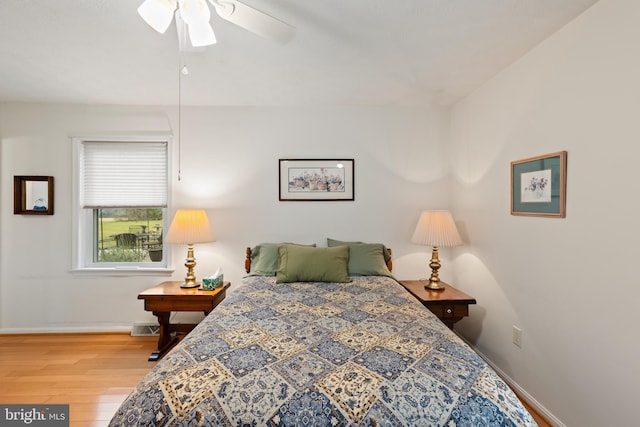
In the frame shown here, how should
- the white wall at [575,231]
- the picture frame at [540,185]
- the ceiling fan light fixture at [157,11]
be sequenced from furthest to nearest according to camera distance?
the picture frame at [540,185] → the white wall at [575,231] → the ceiling fan light fixture at [157,11]

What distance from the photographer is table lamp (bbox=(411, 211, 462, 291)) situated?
2.56 meters

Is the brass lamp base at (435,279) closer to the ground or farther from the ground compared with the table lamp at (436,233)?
closer to the ground

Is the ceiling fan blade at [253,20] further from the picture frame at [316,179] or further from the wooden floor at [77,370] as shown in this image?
the wooden floor at [77,370]

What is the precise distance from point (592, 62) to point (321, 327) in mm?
2028

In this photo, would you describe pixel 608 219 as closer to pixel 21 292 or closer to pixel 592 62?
pixel 592 62

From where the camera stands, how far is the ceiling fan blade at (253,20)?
1254 millimetres

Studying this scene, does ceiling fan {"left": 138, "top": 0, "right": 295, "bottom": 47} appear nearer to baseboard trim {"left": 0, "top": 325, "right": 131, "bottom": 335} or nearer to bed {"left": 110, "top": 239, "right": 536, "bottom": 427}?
bed {"left": 110, "top": 239, "right": 536, "bottom": 427}

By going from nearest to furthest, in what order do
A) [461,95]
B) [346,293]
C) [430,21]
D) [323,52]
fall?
[430,21], [323,52], [346,293], [461,95]

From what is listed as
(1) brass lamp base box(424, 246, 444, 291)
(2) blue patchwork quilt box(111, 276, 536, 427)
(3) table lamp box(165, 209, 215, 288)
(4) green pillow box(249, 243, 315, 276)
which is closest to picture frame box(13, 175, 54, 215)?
(3) table lamp box(165, 209, 215, 288)

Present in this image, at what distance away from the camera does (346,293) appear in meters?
2.18

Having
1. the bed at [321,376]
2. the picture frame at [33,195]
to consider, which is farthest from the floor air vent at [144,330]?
the bed at [321,376]

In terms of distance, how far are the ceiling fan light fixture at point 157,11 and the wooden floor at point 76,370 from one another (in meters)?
2.28

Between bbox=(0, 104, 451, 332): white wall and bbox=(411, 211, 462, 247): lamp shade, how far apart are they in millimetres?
453

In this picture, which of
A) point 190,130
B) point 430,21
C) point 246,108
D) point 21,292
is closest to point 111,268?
point 21,292
